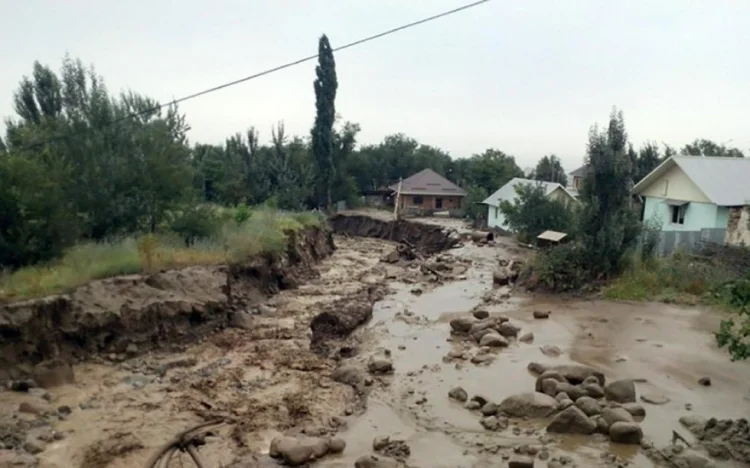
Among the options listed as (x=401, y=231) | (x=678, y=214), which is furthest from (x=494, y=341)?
(x=401, y=231)

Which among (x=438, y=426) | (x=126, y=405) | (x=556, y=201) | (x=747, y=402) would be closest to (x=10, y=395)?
(x=126, y=405)

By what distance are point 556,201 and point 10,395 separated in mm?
24597

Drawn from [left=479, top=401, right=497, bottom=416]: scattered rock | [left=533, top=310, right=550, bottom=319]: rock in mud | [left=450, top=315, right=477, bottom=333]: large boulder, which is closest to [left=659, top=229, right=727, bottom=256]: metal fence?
[left=533, top=310, right=550, bottom=319]: rock in mud

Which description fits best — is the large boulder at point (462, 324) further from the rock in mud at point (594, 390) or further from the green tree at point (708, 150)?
the green tree at point (708, 150)

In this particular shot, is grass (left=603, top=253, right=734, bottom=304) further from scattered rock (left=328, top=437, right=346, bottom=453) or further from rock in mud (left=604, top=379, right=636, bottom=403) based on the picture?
scattered rock (left=328, top=437, right=346, bottom=453)

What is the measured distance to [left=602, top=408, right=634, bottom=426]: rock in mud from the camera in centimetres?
→ 845

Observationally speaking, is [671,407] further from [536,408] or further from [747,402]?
[536,408]

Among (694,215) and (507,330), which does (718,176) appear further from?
(507,330)

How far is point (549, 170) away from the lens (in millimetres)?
64000

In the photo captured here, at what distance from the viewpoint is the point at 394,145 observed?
58438 mm

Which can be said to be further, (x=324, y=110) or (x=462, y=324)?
(x=324, y=110)

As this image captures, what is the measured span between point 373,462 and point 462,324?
284 inches

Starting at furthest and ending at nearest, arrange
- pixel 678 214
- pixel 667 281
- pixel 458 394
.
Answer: pixel 678 214 < pixel 667 281 < pixel 458 394

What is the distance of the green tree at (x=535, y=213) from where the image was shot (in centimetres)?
2791
